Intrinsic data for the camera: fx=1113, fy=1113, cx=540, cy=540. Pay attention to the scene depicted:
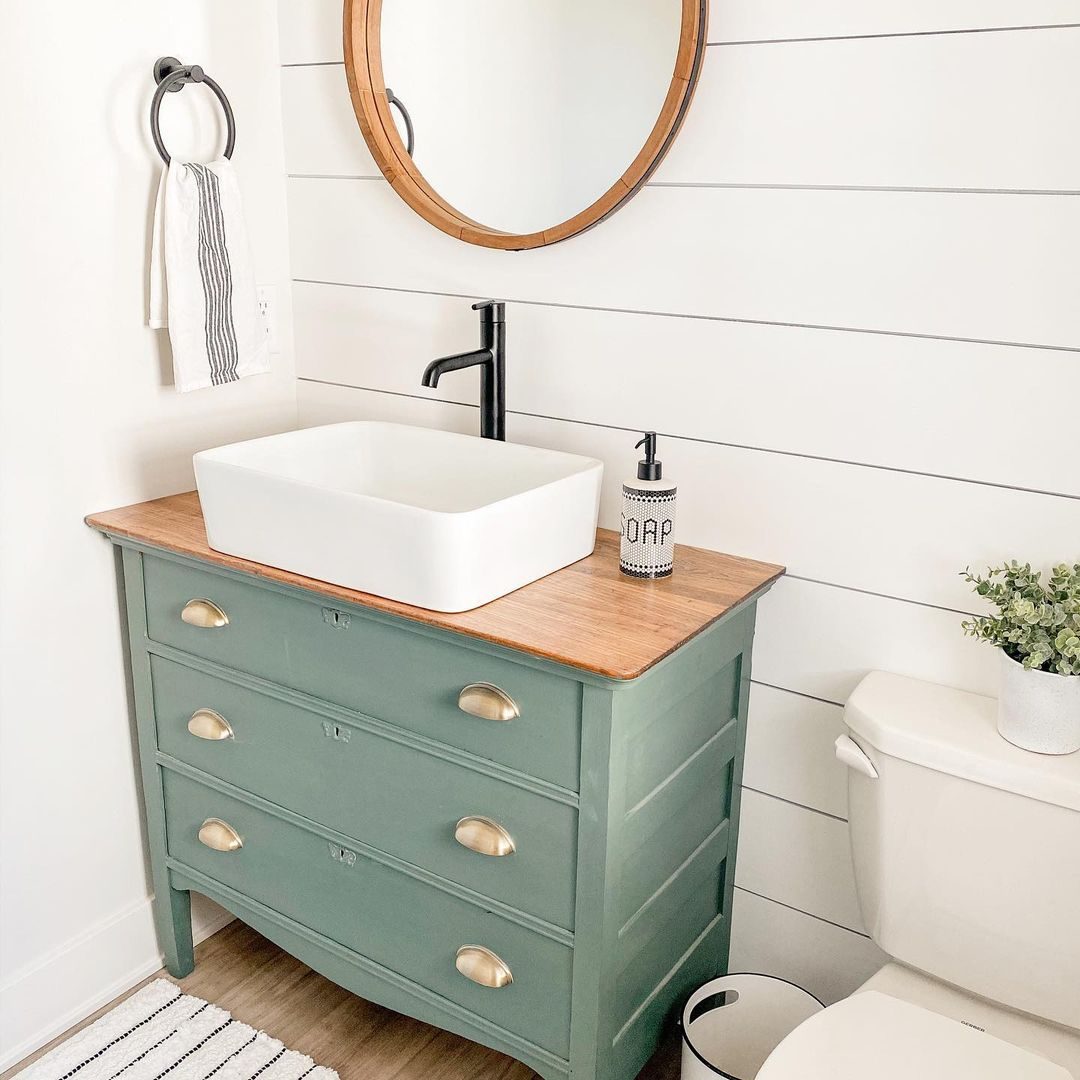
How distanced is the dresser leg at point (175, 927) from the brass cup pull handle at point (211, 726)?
38 centimetres

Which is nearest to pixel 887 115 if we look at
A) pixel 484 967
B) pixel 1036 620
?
pixel 1036 620

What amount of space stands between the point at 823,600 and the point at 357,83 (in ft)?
3.59

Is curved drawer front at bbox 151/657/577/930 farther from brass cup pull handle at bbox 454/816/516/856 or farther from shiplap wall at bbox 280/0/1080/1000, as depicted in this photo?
shiplap wall at bbox 280/0/1080/1000

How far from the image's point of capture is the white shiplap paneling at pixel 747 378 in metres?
1.41

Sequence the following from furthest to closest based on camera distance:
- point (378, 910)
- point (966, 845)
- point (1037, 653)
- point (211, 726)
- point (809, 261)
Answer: point (211, 726) < point (378, 910) < point (809, 261) < point (966, 845) < point (1037, 653)

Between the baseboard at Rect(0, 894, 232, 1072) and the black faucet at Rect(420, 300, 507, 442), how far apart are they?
1076 mm

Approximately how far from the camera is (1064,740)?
1332 millimetres

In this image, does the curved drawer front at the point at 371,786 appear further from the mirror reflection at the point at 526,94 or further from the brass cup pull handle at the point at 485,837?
the mirror reflection at the point at 526,94

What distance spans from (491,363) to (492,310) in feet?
0.26

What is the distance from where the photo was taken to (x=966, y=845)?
1.39m

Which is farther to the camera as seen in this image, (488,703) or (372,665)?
(372,665)

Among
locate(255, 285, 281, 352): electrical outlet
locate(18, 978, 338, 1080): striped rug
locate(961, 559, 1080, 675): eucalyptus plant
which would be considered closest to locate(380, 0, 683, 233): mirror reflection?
locate(255, 285, 281, 352): electrical outlet

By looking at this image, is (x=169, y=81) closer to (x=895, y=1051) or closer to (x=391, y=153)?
(x=391, y=153)

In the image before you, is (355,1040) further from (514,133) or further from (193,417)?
(514,133)
